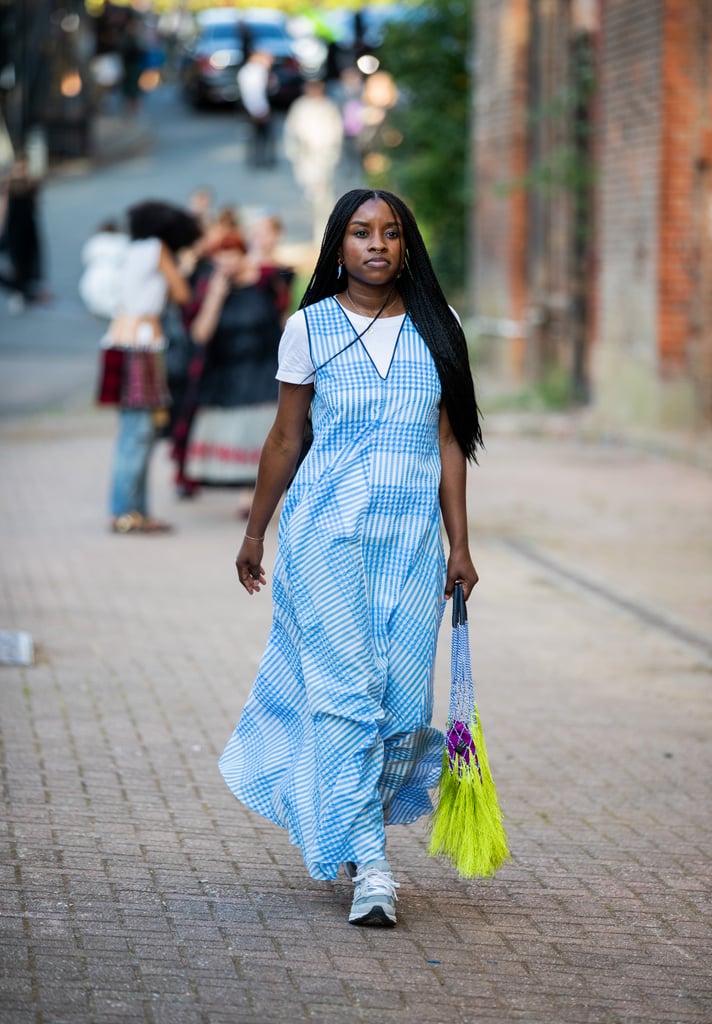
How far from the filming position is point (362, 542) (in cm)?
444

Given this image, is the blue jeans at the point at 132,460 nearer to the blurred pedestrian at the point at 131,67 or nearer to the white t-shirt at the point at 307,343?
the white t-shirt at the point at 307,343

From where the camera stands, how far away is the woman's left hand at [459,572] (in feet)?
15.0

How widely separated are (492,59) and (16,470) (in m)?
8.59

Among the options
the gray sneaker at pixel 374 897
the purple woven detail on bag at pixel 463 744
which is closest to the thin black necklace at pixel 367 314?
the purple woven detail on bag at pixel 463 744

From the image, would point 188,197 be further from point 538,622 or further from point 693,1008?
point 693,1008

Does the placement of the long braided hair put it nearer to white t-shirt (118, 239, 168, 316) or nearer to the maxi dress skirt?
the maxi dress skirt

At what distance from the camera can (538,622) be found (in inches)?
340

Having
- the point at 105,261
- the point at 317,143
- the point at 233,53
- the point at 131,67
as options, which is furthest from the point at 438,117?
the point at 131,67

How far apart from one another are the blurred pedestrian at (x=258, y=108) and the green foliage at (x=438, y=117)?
1052cm

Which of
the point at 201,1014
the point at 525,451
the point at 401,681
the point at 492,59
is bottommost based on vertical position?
the point at 525,451

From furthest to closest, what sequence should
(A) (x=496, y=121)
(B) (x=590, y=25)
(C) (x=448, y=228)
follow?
(C) (x=448, y=228), (A) (x=496, y=121), (B) (x=590, y=25)

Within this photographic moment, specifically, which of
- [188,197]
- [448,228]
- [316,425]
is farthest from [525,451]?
[188,197]

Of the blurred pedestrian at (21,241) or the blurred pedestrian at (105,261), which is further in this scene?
the blurred pedestrian at (21,241)

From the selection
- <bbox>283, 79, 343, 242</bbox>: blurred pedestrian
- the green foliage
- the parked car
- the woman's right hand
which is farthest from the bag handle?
the parked car
